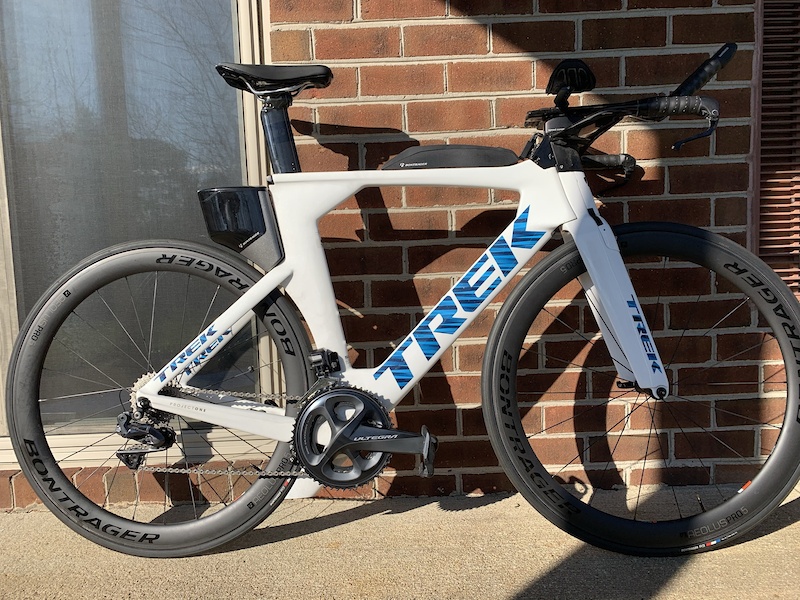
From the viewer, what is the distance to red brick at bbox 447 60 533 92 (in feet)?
7.45

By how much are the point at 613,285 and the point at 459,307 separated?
444 mm

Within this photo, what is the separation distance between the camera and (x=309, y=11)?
7.32 feet

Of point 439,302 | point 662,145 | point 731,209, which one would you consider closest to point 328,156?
point 439,302

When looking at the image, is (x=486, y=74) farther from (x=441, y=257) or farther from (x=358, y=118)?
(x=441, y=257)

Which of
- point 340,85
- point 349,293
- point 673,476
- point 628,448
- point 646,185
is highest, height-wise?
point 340,85

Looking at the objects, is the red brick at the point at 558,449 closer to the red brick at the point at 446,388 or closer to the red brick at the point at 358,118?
the red brick at the point at 446,388

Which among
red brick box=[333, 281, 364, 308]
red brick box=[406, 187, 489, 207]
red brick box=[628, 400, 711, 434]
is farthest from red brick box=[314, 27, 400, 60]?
red brick box=[628, 400, 711, 434]

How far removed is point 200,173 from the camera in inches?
94.9

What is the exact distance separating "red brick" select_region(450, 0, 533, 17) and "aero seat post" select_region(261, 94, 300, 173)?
69 centimetres

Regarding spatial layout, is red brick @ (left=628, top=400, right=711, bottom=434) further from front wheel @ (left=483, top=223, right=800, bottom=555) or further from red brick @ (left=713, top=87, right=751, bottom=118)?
red brick @ (left=713, top=87, right=751, bottom=118)

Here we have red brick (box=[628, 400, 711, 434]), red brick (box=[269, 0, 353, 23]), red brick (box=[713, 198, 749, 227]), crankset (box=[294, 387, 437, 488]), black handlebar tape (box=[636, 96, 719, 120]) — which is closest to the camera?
black handlebar tape (box=[636, 96, 719, 120])

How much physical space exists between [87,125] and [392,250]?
1.17 meters

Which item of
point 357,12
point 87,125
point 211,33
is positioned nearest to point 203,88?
point 211,33

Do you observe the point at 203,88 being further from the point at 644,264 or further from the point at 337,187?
the point at 644,264
